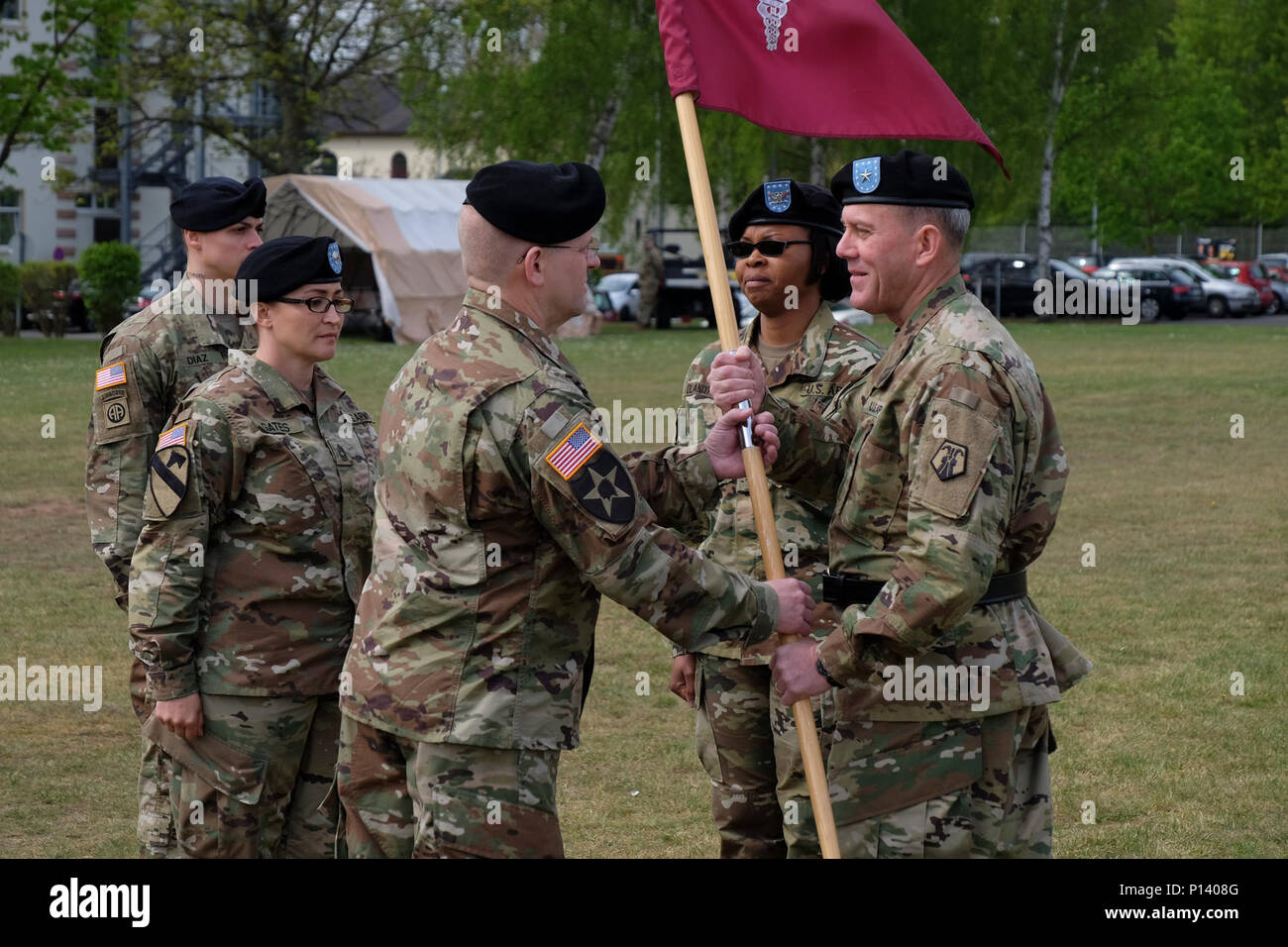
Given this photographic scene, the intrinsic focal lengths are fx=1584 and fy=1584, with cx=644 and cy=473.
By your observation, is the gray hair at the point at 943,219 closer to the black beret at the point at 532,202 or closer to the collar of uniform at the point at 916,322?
the collar of uniform at the point at 916,322

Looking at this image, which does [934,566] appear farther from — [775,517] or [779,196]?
[779,196]

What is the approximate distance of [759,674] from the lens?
5066 mm

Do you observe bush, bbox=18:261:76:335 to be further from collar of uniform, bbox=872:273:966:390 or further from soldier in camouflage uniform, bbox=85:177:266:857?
collar of uniform, bbox=872:273:966:390

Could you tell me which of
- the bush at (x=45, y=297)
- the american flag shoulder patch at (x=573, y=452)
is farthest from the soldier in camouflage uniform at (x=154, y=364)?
the bush at (x=45, y=297)

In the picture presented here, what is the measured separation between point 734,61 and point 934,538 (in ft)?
5.80

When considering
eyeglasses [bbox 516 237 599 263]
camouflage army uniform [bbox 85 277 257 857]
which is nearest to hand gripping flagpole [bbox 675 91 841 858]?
eyeglasses [bbox 516 237 599 263]

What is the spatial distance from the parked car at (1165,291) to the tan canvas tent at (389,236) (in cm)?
1933

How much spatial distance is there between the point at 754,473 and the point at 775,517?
0.72 meters

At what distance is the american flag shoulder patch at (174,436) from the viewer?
4770 millimetres

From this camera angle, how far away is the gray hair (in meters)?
4.22

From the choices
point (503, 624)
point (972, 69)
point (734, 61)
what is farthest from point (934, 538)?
point (972, 69)

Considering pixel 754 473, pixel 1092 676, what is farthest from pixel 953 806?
pixel 1092 676

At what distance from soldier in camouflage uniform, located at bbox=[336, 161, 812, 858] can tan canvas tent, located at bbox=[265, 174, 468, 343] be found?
31.1 meters

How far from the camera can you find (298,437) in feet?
16.3
